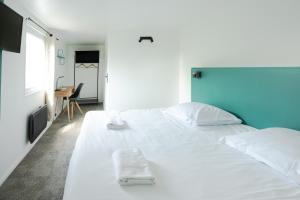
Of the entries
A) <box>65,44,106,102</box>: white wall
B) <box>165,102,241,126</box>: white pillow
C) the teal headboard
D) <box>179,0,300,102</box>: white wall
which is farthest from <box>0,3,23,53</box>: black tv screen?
<box>65,44,106,102</box>: white wall

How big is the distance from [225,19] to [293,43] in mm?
1123

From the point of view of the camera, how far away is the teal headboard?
185 centimetres

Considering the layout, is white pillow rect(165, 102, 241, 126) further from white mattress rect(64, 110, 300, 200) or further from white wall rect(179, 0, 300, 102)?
white wall rect(179, 0, 300, 102)

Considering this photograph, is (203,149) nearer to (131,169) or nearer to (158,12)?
(131,169)

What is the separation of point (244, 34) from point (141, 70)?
2.29 metres

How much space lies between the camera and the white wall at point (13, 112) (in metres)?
2.44

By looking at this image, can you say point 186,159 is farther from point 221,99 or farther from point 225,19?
point 225,19

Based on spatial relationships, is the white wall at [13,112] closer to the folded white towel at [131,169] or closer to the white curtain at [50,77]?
the white curtain at [50,77]

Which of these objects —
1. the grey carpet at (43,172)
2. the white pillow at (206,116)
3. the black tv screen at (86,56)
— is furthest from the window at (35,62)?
the black tv screen at (86,56)

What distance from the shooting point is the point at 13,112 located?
8.93ft

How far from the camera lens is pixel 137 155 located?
1.41 metres

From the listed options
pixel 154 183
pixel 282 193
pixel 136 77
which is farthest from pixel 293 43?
pixel 136 77

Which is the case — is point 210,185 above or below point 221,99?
below

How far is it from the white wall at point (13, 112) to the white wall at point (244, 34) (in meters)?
2.30
